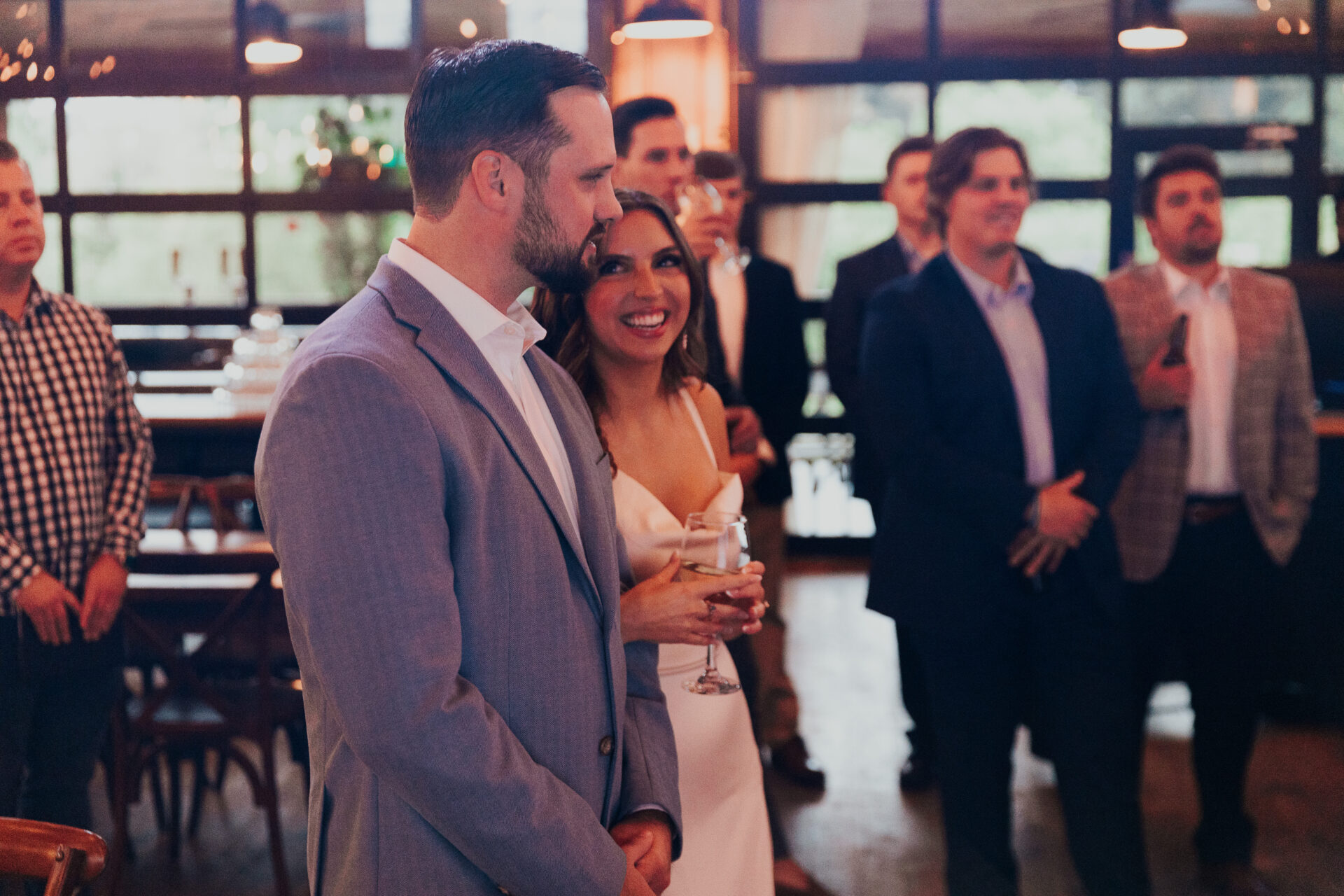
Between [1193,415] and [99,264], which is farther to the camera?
[99,264]

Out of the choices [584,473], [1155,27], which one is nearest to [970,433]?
[584,473]

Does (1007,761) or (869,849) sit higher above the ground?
(1007,761)

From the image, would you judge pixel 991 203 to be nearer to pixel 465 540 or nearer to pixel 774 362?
pixel 774 362

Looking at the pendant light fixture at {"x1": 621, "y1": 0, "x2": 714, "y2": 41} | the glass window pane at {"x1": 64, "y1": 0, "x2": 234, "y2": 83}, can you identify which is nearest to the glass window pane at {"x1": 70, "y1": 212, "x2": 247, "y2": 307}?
the glass window pane at {"x1": 64, "y1": 0, "x2": 234, "y2": 83}

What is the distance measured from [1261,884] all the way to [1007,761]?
101 cm

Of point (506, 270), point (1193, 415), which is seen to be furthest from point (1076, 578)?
point (506, 270)

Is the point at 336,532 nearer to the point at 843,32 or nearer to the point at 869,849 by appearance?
the point at 869,849

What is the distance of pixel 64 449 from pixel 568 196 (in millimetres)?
1825

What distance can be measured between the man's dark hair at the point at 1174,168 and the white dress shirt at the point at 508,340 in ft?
7.86

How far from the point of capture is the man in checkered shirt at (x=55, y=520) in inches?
101

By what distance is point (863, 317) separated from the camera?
4.24 meters

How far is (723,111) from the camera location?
750 centimetres

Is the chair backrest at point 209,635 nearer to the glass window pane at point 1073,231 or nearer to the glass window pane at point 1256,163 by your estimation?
the glass window pane at point 1073,231

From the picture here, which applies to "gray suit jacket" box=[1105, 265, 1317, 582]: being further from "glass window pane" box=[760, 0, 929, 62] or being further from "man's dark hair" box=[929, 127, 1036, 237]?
"glass window pane" box=[760, 0, 929, 62]
